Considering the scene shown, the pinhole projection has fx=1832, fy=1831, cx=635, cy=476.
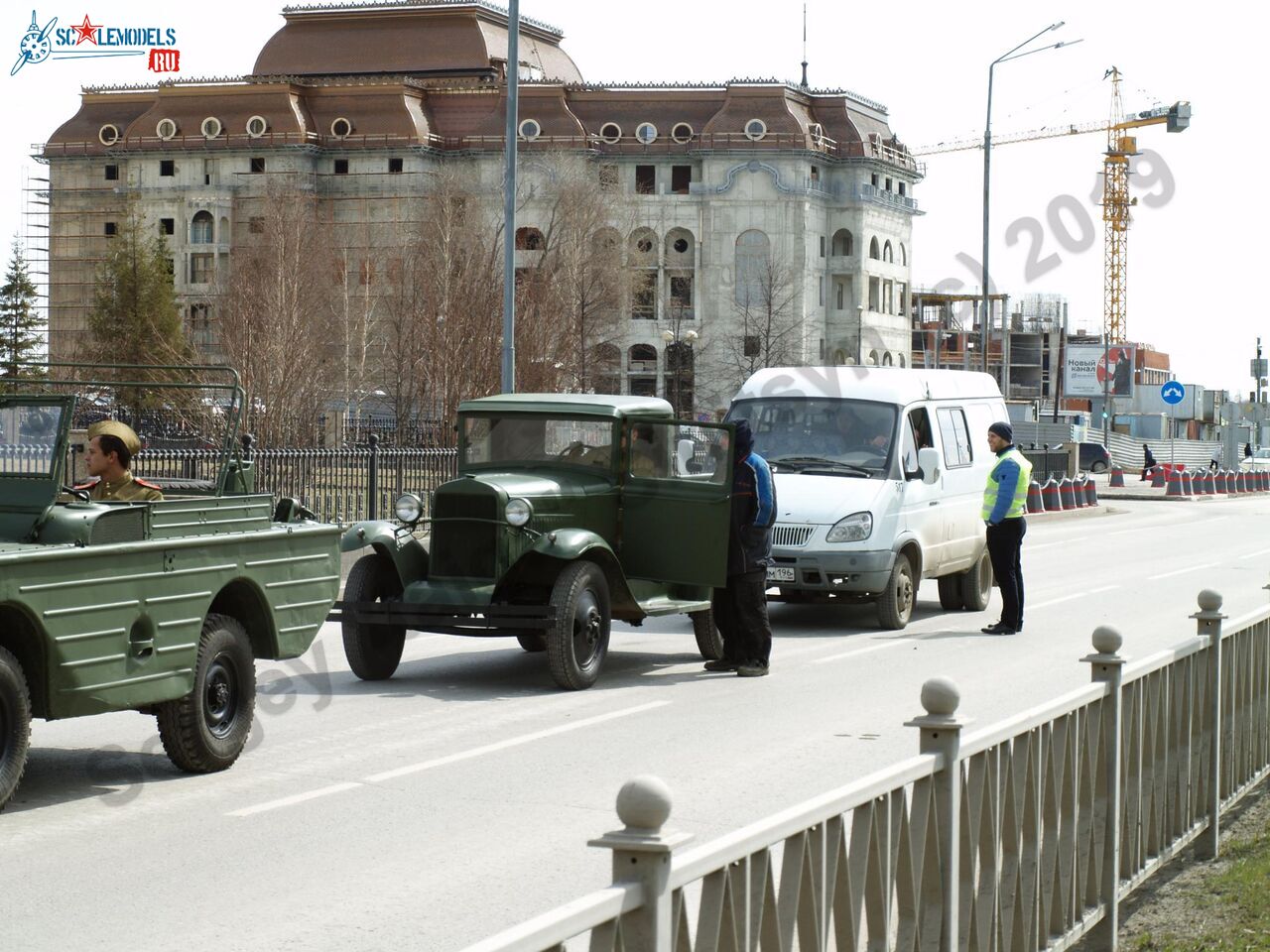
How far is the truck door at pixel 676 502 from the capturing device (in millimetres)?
13602

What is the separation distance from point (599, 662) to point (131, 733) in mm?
3546

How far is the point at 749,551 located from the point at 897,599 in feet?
12.7

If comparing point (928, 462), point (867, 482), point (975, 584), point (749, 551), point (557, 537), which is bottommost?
point (975, 584)

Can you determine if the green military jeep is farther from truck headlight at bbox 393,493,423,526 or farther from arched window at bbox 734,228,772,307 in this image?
arched window at bbox 734,228,772,307

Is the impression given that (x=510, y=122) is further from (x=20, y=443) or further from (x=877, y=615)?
(x=20, y=443)

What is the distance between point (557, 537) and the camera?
12742 mm

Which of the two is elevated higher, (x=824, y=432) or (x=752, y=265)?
(x=752, y=265)

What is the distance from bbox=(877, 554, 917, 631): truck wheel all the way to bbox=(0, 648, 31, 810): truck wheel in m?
10.2

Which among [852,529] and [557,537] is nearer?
[557,537]

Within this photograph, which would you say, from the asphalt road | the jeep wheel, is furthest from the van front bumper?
the jeep wheel

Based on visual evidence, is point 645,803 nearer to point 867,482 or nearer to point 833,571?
point 833,571

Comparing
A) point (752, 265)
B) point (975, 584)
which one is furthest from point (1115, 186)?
point (975, 584)

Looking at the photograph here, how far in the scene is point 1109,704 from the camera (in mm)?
6465

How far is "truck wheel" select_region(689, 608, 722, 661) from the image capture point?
14406 mm
